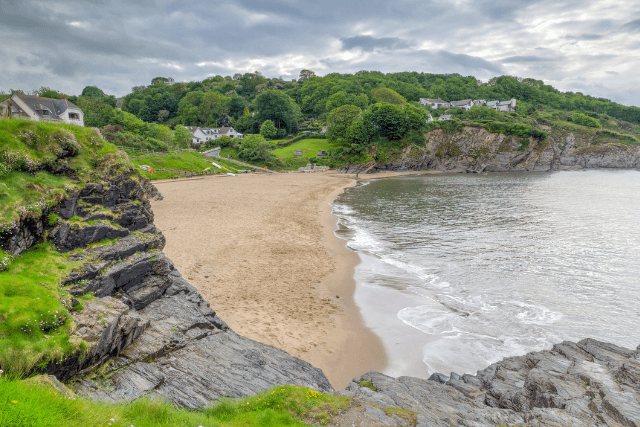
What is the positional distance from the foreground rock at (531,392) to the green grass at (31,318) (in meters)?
7.38

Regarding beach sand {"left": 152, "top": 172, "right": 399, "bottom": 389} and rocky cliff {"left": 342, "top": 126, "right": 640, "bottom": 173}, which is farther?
rocky cliff {"left": 342, "top": 126, "right": 640, "bottom": 173}

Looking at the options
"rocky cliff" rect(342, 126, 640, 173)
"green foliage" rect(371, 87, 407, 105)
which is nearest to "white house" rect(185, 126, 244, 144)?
"rocky cliff" rect(342, 126, 640, 173)

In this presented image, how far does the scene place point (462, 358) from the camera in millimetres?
13078

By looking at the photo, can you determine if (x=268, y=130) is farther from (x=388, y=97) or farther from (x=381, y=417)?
(x=381, y=417)

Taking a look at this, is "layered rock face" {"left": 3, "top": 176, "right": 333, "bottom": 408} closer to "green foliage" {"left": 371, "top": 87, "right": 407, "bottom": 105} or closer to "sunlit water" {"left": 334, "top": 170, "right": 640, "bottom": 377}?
"sunlit water" {"left": 334, "top": 170, "right": 640, "bottom": 377}

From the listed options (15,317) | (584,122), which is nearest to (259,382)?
(15,317)

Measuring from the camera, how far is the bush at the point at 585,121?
4606 inches

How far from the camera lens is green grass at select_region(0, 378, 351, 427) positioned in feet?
14.6

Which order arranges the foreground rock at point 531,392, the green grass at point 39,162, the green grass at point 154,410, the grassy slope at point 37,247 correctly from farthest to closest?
the green grass at point 39,162 < the foreground rock at point 531,392 < the grassy slope at point 37,247 < the green grass at point 154,410

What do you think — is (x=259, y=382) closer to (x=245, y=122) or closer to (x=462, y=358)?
(x=462, y=358)

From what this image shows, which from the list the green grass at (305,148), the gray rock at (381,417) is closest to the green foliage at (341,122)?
the green grass at (305,148)

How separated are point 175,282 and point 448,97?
592 feet

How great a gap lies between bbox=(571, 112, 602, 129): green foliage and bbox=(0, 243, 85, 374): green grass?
15703cm

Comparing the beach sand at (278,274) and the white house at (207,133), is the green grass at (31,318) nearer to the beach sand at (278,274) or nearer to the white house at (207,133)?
the beach sand at (278,274)
